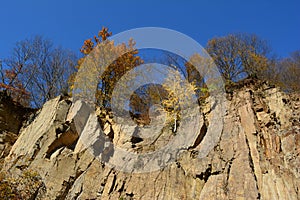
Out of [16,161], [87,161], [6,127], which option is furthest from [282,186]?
[6,127]

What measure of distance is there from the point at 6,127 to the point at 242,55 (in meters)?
18.3

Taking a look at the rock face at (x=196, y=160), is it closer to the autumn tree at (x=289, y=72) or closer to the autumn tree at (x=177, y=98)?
the autumn tree at (x=177, y=98)

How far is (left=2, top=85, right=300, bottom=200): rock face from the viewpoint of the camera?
962 centimetres

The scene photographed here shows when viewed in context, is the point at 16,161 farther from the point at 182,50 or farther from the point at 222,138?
the point at 182,50

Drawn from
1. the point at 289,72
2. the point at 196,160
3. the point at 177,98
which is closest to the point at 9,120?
the point at 177,98

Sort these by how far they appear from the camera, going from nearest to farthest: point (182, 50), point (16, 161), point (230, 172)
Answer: point (230, 172)
point (16, 161)
point (182, 50)

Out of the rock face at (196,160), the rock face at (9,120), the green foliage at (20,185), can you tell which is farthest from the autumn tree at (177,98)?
the rock face at (9,120)

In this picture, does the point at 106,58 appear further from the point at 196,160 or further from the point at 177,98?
the point at 196,160

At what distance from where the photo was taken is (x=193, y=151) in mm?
11609

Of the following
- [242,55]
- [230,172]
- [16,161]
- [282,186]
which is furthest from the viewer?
[242,55]

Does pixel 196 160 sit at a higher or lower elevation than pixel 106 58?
lower

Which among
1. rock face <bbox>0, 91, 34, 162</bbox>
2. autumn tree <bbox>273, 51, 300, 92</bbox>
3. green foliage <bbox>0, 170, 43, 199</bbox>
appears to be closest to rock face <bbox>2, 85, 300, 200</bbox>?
green foliage <bbox>0, 170, 43, 199</bbox>

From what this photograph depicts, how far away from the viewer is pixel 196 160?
11211mm

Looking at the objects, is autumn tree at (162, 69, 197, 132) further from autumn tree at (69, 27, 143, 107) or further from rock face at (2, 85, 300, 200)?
autumn tree at (69, 27, 143, 107)
